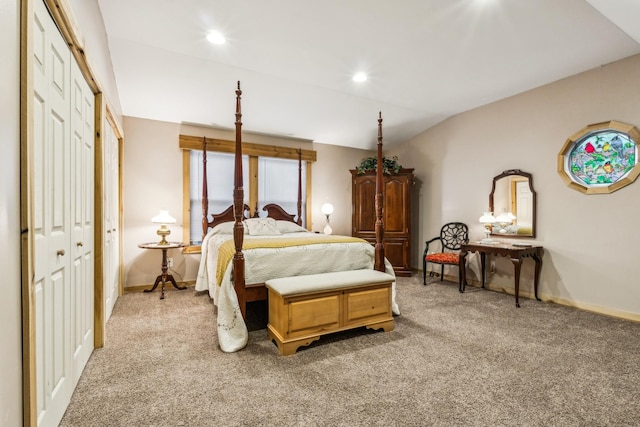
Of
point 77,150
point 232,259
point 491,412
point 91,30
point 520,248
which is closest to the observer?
point 491,412

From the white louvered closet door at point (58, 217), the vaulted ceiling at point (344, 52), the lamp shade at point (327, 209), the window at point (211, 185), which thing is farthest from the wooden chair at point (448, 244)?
the white louvered closet door at point (58, 217)

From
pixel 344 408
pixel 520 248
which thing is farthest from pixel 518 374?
pixel 520 248

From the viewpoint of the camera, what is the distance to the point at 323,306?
8.38 feet

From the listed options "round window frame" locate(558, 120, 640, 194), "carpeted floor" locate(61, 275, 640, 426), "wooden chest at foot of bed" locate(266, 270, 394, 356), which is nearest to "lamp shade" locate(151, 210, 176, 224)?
"carpeted floor" locate(61, 275, 640, 426)

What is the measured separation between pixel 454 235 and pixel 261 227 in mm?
2986

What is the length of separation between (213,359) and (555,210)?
159 inches

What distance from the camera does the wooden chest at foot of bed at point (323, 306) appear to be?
242cm

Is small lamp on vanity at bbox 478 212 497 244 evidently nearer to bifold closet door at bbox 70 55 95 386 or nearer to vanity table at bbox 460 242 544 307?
vanity table at bbox 460 242 544 307

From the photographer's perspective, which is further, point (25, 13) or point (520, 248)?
point (520, 248)

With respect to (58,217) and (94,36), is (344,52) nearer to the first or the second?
(94,36)

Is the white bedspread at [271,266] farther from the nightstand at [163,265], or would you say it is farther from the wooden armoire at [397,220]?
the wooden armoire at [397,220]

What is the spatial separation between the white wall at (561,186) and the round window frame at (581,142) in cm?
6

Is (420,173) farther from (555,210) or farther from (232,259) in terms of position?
(232,259)

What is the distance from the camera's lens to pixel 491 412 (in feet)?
5.55
